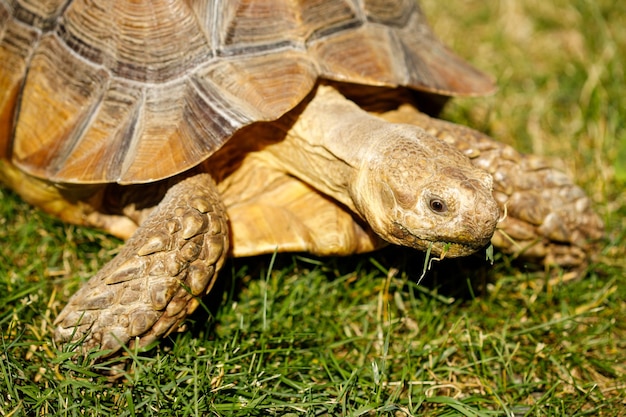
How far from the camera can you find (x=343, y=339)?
2.78 metres

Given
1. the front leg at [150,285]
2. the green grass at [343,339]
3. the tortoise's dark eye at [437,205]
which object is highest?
the tortoise's dark eye at [437,205]

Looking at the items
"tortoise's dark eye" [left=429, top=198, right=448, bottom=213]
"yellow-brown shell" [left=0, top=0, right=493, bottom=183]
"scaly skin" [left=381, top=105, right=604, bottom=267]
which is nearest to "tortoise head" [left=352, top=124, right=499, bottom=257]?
"tortoise's dark eye" [left=429, top=198, right=448, bottom=213]

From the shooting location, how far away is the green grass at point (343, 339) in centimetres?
234

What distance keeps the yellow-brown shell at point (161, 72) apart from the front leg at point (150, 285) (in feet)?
0.82

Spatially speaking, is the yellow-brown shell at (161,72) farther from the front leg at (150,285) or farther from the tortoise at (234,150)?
the front leg at (150,285)

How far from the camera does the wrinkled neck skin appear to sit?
88.5 inches

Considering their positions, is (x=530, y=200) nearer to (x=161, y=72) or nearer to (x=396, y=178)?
(x=396, y=178)

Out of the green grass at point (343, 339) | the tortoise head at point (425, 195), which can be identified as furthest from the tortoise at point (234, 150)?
the green grass at point (343, 339)

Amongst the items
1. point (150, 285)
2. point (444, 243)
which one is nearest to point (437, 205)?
point (444, 243)

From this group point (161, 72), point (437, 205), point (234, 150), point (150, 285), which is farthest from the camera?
point (234, 150)

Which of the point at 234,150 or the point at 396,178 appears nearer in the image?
the point at 396,178

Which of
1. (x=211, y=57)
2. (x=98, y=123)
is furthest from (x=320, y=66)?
(x=98, y=123)

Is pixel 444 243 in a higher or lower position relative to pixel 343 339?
higher

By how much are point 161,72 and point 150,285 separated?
92cm
